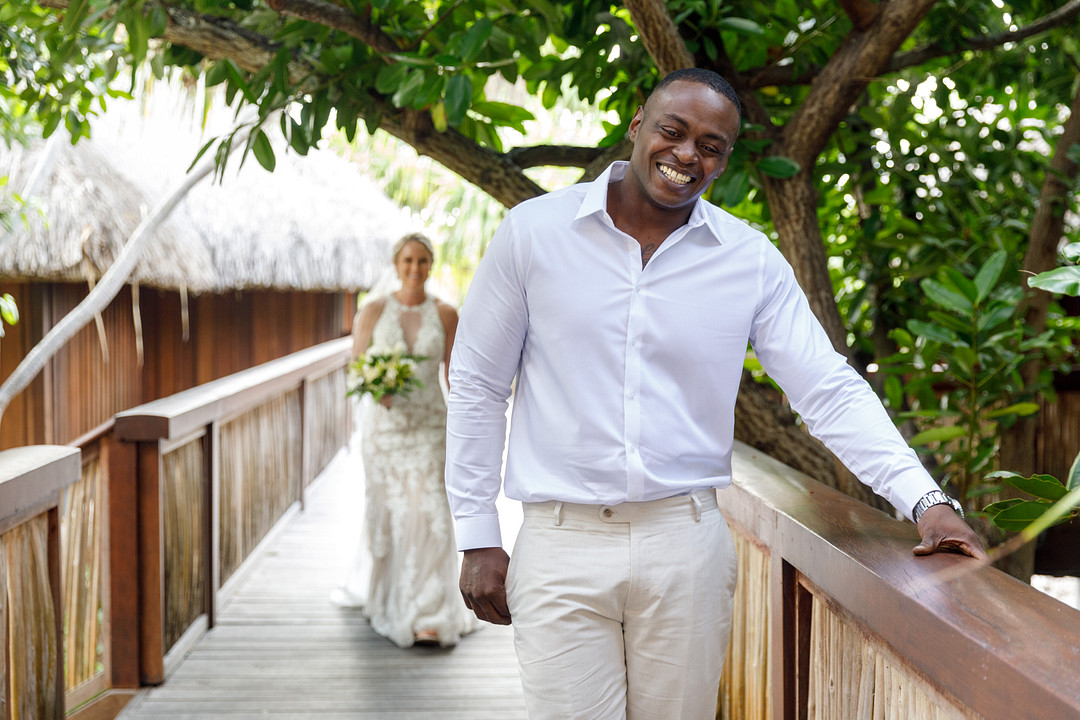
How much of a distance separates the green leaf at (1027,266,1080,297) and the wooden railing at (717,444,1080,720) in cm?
45

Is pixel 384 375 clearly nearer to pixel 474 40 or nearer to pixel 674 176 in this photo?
pixel 474 40

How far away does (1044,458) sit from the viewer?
561 centimetres

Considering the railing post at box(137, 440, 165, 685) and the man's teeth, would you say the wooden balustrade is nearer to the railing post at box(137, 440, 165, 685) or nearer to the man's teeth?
the railing post at box(137, 440, 165, 685)

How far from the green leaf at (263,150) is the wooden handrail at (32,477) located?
93cm

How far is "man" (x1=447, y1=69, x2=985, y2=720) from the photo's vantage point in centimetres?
182

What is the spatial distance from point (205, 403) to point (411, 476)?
3.34 ft

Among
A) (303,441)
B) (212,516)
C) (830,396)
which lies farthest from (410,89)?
(303,441)

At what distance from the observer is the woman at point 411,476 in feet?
14.5

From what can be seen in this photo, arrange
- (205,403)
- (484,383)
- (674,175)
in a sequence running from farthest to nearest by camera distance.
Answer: (205,403), (484,383), (674,175)

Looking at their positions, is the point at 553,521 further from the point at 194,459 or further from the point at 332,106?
the point at 194,459

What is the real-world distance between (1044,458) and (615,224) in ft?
15.3

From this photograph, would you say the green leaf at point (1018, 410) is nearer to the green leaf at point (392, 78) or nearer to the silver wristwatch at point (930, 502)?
the silver wristwatch at point (930, 502)

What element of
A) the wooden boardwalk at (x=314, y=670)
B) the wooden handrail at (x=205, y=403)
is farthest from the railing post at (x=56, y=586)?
the wooden handrail at (x=205, y=403)

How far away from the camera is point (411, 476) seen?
4598 mm
